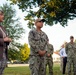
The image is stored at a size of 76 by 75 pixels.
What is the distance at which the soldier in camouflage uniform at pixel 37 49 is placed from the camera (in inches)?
324

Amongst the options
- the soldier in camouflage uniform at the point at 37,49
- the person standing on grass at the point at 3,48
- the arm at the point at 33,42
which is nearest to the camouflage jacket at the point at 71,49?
the soldier in camouflage uniform at the point at 37,49

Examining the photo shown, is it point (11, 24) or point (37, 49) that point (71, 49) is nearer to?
point (37, 49)

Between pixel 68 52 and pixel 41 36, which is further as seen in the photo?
pixel 68 52

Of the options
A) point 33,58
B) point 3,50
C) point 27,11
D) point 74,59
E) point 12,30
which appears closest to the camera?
point 3,50

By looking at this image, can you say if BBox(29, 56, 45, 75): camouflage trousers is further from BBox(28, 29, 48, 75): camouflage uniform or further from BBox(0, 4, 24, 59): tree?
BBox(0, 4, 24, 59): tree

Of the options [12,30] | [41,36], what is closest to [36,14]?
[41,36]

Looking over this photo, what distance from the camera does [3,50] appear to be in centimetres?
693

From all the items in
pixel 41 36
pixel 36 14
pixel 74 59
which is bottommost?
pixel 74 59

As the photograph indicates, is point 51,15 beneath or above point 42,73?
above

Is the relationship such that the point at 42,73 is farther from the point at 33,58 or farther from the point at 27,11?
the point at 27,11

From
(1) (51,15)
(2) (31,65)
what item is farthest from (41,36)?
(1) (51,15)

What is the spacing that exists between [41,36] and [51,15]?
16.0 metres

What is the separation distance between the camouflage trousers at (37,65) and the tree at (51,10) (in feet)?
50.3

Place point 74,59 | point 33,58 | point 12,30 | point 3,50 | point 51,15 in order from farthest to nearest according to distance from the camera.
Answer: point 12,30
point 51,15
point 74,59
point 33,58
point 3,50
